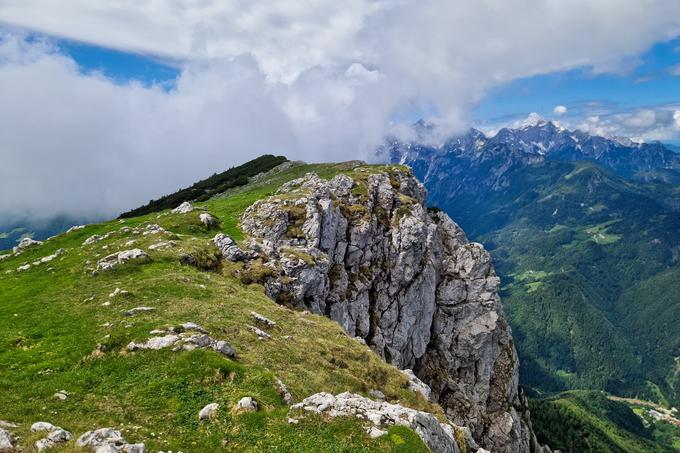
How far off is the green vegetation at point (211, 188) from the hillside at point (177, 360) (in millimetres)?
77717

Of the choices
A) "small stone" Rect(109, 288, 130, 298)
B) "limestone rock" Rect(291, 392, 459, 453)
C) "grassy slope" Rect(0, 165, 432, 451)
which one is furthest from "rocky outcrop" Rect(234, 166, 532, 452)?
"limestone rock" Rect(291, 392, 459, 453)

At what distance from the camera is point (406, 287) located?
84.1 m

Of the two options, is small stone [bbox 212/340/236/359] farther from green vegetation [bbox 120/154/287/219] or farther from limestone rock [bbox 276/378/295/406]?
green vegetation [bbox 120/154/287/219]

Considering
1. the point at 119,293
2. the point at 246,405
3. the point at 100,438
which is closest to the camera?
the point at 100,438

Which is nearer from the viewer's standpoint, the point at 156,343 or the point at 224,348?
the point at 156,343

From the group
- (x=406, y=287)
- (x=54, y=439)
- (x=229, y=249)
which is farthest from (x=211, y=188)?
(x=54, y=439)

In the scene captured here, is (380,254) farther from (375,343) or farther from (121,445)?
(121,445)

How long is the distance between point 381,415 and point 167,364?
1265cm

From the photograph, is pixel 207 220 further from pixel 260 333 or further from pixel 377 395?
pixel 377 395

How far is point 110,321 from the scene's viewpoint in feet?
99.1

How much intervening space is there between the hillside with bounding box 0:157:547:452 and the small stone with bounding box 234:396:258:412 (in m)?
0.14

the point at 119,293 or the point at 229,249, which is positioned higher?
the point at 229,249

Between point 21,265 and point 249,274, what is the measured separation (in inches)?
971

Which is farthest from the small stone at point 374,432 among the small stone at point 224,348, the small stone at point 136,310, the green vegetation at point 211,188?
the green vegetation at point 211,188
